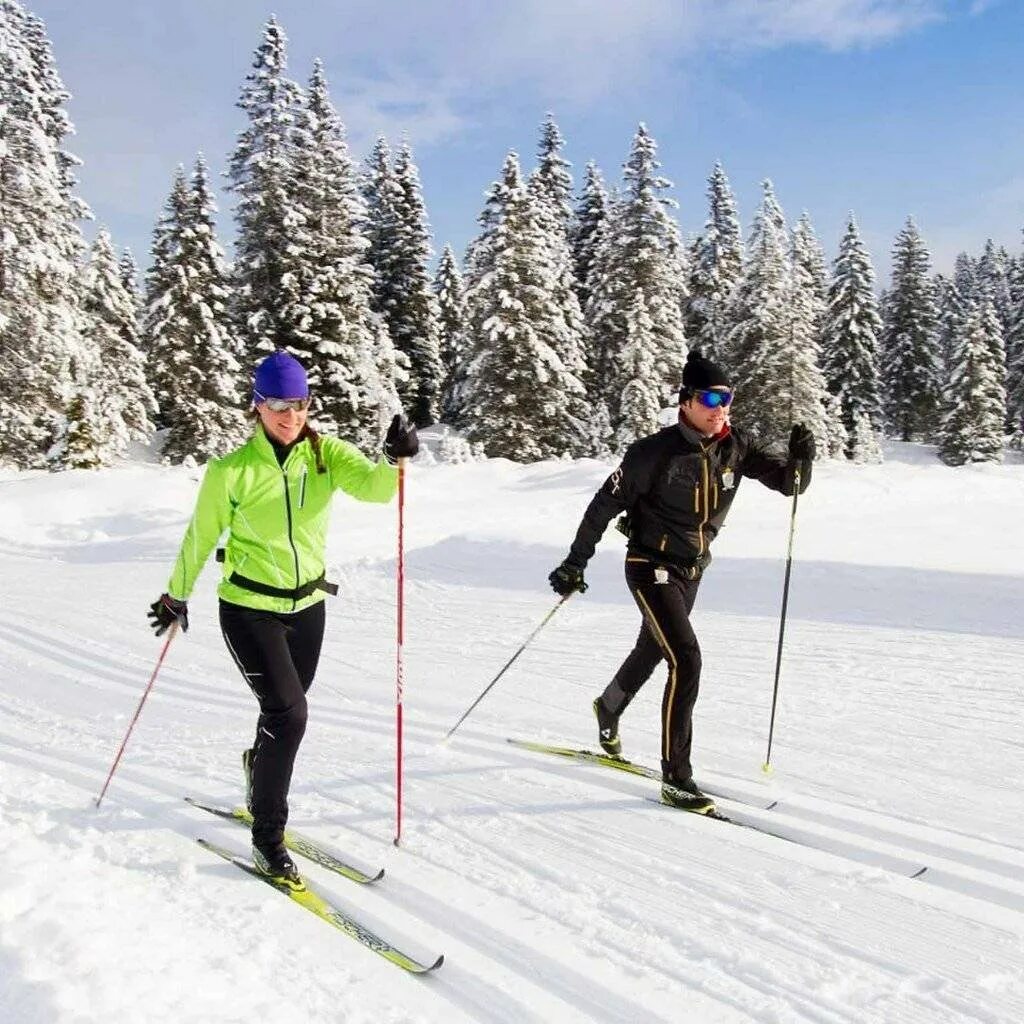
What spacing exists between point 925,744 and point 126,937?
503cm

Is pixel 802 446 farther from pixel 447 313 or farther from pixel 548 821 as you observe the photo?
pixel 447 313

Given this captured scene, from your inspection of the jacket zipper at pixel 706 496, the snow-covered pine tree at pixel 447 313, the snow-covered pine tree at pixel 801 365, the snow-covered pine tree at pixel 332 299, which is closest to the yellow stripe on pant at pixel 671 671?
the jacket zipper at pixel 706 496

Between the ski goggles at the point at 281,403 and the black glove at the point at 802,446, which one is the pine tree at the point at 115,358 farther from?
the black glove at the point at 802,446

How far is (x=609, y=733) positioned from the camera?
5.77 m

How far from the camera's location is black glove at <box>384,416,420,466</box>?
165 inches

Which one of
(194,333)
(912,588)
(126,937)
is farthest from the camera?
(194,333)

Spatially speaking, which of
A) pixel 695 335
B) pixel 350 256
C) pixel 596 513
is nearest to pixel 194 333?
pixel 350 256

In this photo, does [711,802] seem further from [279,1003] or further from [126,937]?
[126,937]

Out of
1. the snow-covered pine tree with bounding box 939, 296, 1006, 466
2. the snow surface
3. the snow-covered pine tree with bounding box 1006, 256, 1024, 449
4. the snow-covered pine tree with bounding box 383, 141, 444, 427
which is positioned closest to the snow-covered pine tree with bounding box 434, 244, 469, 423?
the snow-covered pine tree with bounding box 383, 141, 444, 427

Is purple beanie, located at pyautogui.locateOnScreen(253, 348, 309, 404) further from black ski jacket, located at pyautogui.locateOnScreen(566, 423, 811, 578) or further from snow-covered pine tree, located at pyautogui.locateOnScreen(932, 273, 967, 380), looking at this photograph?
snow-covered pine tree, located at pyautogui.locateOnScreen(932, 273, 967, 380)

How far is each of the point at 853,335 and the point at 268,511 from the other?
50042mm

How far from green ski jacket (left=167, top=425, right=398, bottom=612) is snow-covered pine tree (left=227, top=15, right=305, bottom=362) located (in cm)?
2603

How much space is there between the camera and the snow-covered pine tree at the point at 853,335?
49031 millimetres

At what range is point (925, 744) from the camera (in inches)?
241
